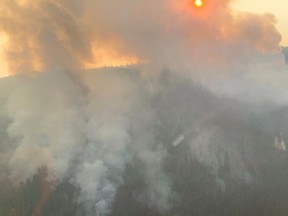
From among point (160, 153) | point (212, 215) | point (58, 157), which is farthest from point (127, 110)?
point (212, 215)

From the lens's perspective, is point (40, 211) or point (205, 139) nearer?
point (40, 211)

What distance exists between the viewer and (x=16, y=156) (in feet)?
470

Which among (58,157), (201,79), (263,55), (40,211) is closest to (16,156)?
(58,157)

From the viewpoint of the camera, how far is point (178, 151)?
15675 centimetres

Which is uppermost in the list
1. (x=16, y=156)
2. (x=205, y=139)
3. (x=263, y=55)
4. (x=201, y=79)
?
(x=263, y=55)

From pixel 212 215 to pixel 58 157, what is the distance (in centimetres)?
4525

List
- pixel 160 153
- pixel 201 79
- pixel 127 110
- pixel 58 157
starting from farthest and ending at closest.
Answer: pixel 201 79 → pixel 127 110 → pixel 160 153 → pixel 58 157

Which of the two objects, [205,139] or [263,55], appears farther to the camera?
[263,55]

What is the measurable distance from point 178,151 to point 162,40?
42.0m

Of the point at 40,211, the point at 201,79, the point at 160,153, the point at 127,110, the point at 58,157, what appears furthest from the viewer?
the point at 201,79

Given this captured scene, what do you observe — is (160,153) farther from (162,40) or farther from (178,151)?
(162,40)

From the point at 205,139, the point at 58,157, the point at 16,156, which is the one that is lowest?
the point at 16,156

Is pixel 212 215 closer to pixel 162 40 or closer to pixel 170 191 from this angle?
pixel 170 191

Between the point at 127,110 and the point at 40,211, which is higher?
the point at 127,110
